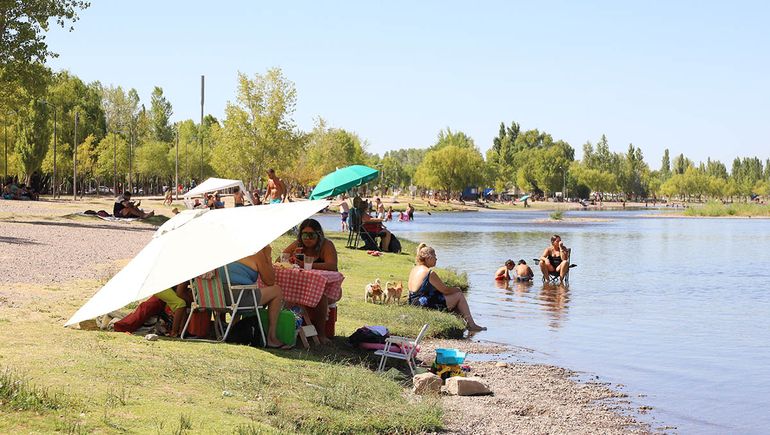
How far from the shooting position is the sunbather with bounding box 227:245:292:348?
10836 mm

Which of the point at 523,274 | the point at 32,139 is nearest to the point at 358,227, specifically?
the point at 523,274

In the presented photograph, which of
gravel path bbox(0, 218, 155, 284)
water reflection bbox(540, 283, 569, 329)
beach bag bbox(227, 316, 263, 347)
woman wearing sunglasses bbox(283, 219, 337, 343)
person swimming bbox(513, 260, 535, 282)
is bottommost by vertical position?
water reflection bbox(540, 283, 569, 329)

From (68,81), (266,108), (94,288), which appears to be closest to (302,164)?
(68,81)

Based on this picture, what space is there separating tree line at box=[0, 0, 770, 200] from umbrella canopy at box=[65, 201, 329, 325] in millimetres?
24858

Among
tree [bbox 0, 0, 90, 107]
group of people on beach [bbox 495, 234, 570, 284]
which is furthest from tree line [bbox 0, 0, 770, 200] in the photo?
group of people on beach [bbox 495, 234, 570, 284]

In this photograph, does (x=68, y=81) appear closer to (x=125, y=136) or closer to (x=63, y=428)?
(x=125, y=136)

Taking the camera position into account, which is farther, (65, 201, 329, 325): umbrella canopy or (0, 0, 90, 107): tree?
(0, 0, 90, 107): tree

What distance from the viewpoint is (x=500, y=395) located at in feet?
35.4

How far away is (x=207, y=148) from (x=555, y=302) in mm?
104054

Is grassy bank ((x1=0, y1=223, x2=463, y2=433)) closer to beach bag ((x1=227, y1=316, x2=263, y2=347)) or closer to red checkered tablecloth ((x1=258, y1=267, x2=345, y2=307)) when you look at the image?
beach bag ((x1=227, y1=316, x2=263, y2=347))

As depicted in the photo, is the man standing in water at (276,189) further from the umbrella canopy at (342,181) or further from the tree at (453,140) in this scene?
the tree at (453,140)

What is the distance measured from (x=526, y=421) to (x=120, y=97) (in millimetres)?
118396

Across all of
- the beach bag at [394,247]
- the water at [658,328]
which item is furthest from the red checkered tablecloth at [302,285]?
the beach bag at [394,247]

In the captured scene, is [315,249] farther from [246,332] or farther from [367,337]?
[246,332]
